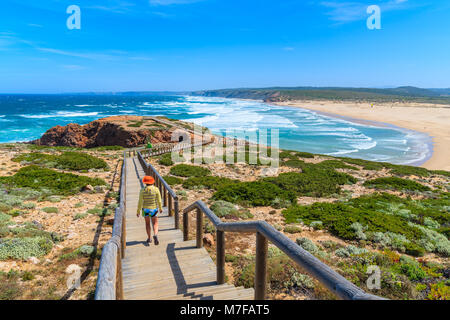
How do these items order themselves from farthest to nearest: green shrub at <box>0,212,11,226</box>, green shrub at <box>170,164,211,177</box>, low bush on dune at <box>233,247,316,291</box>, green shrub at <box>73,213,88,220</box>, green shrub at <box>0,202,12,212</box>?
green shrub at <box>170,164,211,177</box>, green shrub at <box>73,213,88,220</box>, green shrub at <box>0,202,12,212</box>, green shrub at <box>0,212,11,226</box>, low bush on dune at <box>233,247,316,291</box>

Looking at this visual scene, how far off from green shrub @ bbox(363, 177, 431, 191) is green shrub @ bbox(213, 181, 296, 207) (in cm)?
595

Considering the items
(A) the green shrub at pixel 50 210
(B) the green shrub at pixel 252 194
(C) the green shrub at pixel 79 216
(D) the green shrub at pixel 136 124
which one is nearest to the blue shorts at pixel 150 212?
(C) the green shrub at pixel 79 216

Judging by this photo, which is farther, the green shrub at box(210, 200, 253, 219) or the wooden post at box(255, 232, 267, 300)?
the green shrub at box(210, 200, 253, 219)

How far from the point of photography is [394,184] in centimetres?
1523

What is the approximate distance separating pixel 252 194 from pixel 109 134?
1094 inches

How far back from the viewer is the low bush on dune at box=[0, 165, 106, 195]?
11562mm

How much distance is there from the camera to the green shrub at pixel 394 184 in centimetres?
1472

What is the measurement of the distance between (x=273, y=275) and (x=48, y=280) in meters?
4.50

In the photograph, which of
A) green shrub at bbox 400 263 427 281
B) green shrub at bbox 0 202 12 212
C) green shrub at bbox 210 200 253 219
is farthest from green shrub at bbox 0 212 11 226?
green shrub at bbox 400 263 427 281

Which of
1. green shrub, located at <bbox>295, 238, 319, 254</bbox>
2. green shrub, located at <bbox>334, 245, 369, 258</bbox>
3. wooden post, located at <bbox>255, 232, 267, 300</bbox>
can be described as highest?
wooden post, located at <bbox>255, 232, 267, 300</bbox>

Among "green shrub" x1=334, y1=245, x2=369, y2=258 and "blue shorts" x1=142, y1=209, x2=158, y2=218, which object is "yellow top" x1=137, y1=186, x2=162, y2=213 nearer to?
"blue shorts" x1=142, y1=209, x2=158, y2=218

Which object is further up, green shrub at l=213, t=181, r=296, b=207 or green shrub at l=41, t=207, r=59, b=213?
green shrub at l=41, t=207, r=59, b=213
